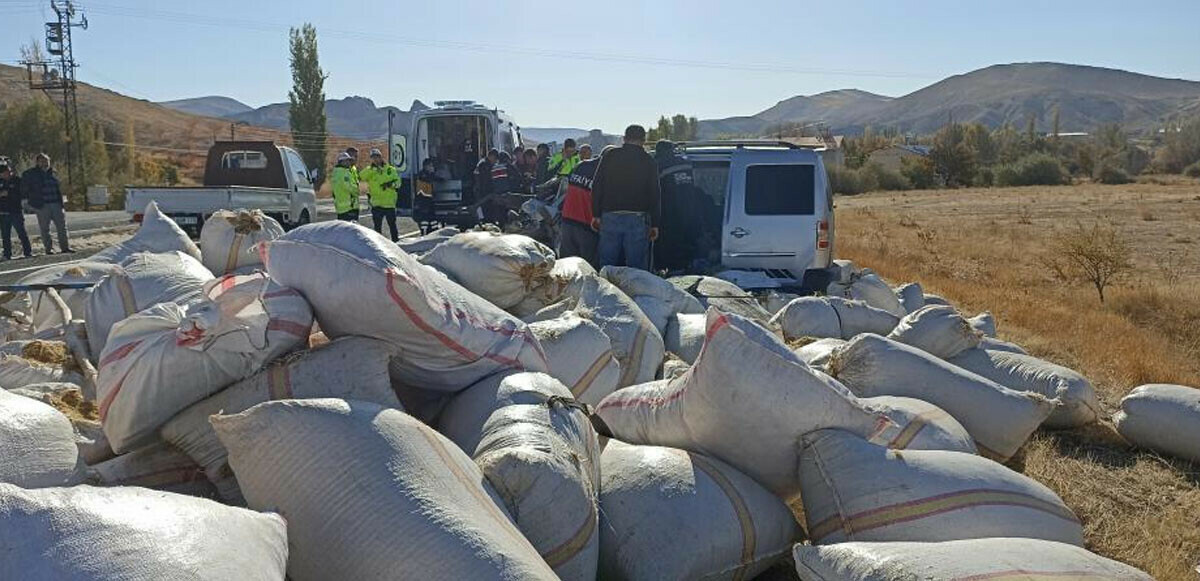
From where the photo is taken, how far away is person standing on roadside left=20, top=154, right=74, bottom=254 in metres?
13.6

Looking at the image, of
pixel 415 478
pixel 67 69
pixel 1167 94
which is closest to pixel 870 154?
pixel 67 69

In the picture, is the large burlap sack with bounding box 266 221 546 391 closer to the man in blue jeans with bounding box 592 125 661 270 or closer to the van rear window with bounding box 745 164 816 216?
the man in blue jeans with bounding box 592 125 661 270

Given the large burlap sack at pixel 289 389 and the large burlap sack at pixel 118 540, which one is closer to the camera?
the large burlap sack at pixel 118 540

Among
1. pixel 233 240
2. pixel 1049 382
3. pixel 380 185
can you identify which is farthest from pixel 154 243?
pixel 380 185

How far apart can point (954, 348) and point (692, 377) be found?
2.42m

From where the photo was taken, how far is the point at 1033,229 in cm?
2300

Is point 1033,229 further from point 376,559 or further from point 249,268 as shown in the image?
point 376,559

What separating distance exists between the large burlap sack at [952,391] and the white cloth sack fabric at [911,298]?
3022mm

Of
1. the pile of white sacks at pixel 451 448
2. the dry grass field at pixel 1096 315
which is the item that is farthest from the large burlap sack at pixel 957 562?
the dry grass field at pixel 1096 315

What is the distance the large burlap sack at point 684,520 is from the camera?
8.46 ft

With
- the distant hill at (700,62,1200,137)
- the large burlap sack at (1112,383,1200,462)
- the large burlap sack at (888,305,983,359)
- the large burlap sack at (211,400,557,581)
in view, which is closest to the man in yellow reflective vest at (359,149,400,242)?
the large burlap sack at (888,305,983,359)

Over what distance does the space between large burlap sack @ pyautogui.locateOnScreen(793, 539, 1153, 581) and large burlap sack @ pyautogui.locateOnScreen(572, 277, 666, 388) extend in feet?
6.50

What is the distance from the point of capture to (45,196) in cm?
1362

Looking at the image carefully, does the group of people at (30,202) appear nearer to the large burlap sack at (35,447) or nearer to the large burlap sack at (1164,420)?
the large burlap sack at (35,447)
